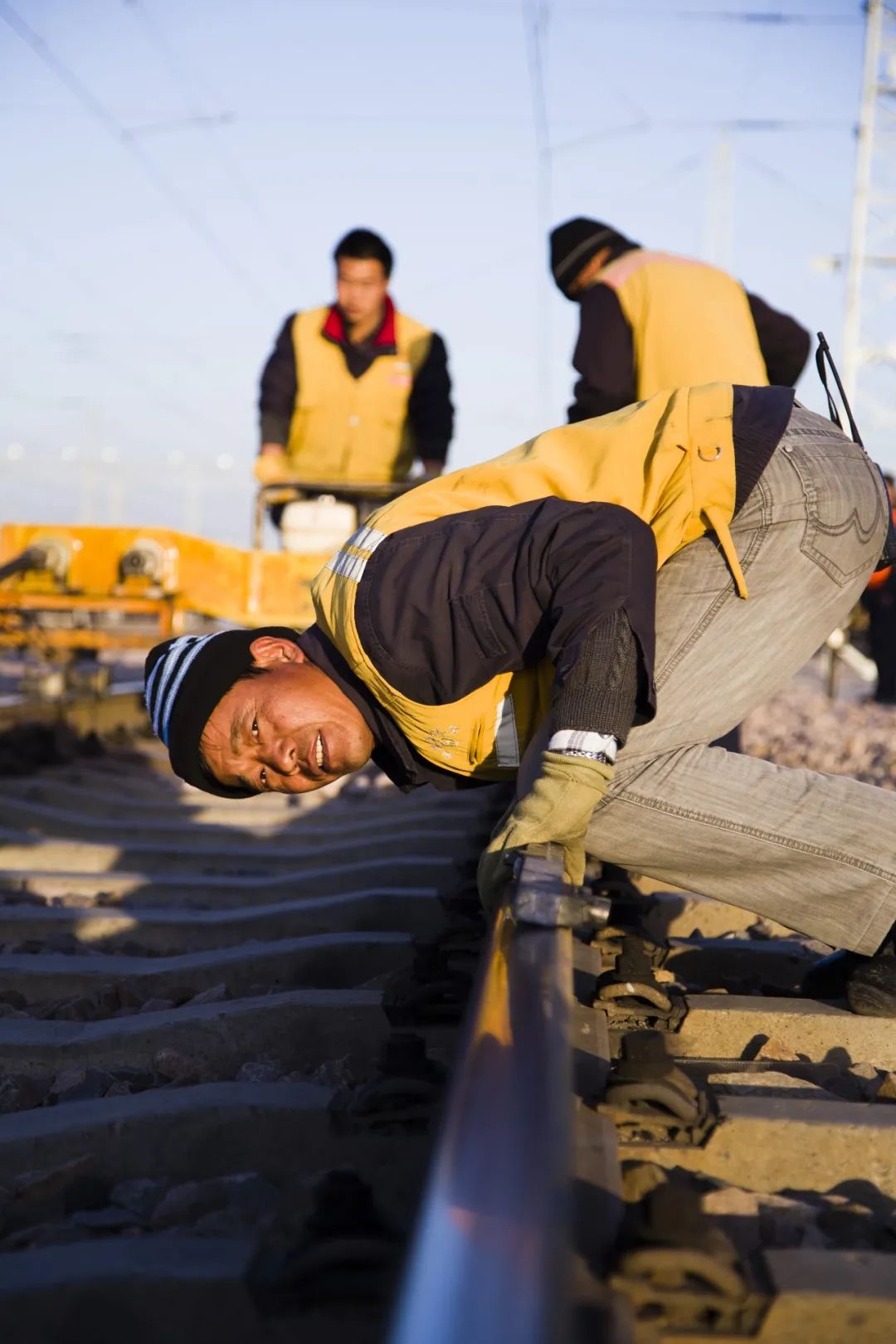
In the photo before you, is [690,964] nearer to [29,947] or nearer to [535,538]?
[535,538]

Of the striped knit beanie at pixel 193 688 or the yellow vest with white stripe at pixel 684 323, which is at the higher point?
the yellow vest with white stripe at pixel 684 323

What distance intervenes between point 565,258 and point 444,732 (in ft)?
6.56

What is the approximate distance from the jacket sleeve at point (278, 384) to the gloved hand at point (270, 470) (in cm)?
14

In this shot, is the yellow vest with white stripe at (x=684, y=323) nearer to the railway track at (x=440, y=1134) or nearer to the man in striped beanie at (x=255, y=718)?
the railway track at (x=440, y=1134)

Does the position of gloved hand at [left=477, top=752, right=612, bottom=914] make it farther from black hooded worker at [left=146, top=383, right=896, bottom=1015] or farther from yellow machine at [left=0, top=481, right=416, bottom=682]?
yellow machine at [left=0, top=481, right=416, bottom=682]

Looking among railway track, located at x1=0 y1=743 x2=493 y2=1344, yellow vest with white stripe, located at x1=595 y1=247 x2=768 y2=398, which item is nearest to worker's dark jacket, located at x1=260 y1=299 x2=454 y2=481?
yellow vest with white stripe, located at x1=595 y1=247 x2=768 y2=398

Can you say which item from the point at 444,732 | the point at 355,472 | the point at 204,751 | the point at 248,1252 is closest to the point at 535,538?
the point at 444,732

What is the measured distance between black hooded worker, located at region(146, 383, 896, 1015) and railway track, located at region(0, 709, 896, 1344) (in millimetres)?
243

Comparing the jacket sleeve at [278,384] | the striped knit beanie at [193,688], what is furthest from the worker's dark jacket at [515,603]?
the jacket sleeve at [278,384]

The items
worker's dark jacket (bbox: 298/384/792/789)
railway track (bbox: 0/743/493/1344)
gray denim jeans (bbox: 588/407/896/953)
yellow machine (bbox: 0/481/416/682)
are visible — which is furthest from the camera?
yellow machine (bbox: 0/481/416/682)

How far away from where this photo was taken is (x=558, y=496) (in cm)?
256

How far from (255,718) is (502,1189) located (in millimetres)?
1580

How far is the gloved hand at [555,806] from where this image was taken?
218cm

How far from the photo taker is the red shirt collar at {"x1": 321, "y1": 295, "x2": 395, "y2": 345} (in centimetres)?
736
